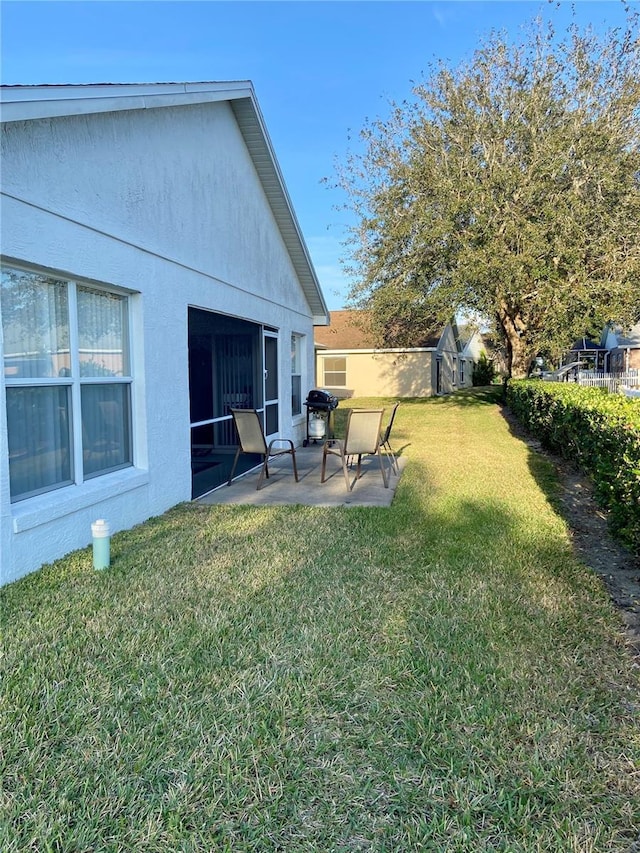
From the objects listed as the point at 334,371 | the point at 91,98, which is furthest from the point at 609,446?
the point at 334,371

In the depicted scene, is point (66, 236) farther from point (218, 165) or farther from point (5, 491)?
point (218, 165)

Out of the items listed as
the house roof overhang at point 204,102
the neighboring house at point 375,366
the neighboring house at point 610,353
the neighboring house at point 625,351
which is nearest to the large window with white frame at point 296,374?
the house roof overhang at point 204,102

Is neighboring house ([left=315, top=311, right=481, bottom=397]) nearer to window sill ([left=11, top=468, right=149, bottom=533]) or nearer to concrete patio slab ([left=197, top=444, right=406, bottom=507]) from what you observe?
concrete patio slab ([left=197, top=444, right=406, bottom=507])

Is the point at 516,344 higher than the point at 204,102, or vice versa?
the point at 204,102

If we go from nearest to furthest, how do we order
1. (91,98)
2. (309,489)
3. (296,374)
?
(91,98), (309,489), (296,374)

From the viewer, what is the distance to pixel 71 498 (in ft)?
15.3

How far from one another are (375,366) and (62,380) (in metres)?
26.2

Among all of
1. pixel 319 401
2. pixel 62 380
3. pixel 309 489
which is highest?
pixel 62 380

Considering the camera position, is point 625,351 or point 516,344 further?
point 625,351

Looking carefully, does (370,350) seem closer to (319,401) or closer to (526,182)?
(526,182)

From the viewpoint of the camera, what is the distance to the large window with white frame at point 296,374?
11984mm

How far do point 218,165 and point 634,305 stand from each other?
12.7 metres

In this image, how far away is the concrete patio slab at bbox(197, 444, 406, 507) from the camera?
688cm

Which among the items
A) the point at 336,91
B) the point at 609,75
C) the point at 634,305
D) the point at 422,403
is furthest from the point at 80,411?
the point at 422,403
